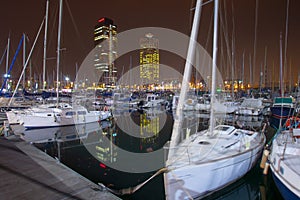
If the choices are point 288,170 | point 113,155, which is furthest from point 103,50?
point 288,170

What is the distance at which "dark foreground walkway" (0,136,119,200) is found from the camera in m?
5.06

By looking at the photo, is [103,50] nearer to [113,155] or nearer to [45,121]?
[45,121]

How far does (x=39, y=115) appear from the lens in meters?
17.9

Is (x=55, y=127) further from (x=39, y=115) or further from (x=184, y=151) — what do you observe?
(x=184, y=151)

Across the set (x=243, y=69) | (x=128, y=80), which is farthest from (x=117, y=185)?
(x=128, y=80)

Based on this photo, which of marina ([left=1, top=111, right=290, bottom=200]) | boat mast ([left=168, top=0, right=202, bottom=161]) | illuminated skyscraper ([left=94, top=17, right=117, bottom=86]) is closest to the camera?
boat mast ([left=168, top=0, right=202, bottom=161])

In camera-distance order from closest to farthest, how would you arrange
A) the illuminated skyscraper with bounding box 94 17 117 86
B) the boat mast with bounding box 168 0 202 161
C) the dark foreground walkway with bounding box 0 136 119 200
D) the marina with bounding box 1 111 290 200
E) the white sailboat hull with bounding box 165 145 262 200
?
the boat mast with bounding box 168 0 202 161 → the dark foreground walkway with bounding box 0 136 119 200 → the white sailboat hull with bounding box 165 145 262 200 → the marina with bounding box 1 111 290 200 → the illuminated skyscraper with bounding box 94 17 117 86

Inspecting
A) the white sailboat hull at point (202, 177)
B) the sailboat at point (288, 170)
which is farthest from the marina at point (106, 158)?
the sailboat at point (288, 170)

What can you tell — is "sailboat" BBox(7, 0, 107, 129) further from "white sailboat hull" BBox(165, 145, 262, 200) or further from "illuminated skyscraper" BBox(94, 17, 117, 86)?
"illuminated skyscraper" BBox(94, 17, 117, 86)

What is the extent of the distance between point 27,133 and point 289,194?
18.3 meters

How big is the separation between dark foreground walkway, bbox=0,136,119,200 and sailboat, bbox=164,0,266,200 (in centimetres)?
189

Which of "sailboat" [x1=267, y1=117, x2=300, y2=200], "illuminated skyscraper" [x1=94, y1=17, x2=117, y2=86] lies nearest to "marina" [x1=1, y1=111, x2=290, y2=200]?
"sailboat" [x1=267, y1=117, x2=300, y2=200]

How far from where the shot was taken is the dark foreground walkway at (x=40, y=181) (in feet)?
16.6

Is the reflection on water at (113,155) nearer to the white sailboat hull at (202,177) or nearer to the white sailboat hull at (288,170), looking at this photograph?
the white sailboat hull at (202,177)
